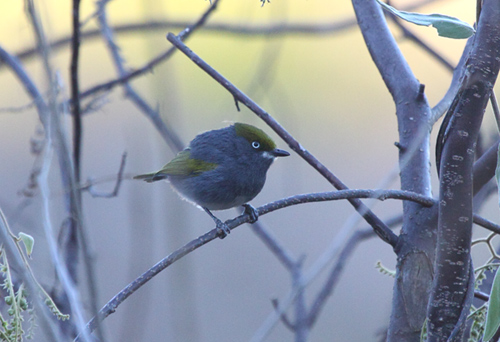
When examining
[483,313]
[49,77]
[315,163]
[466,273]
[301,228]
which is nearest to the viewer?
[49,77]

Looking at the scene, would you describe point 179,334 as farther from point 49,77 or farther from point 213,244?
point 213,244

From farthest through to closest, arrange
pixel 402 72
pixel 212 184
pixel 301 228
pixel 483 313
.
A: pixel 301 228, pixel 212 184, pixel 402 72, pixel 483 313

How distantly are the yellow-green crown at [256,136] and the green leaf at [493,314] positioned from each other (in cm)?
175

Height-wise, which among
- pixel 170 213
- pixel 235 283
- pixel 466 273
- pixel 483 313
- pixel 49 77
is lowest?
pixel 483 313

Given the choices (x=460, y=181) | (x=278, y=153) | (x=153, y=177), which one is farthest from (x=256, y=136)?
(x=460, y=181)

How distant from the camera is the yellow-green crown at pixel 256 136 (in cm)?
290

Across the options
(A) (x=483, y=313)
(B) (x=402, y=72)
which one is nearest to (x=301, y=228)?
(B) (x=402, y=72)

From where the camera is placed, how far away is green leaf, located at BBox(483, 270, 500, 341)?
3.96ft

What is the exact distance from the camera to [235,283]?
4.30m

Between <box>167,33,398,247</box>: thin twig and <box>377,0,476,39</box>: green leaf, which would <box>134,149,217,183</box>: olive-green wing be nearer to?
<box>167,33,398,247</box>: thin twig

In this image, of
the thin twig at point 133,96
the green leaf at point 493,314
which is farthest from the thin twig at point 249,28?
the green leaf at point 493,314

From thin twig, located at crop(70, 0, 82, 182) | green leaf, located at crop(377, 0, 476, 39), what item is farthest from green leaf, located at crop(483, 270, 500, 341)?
thin twig, located at crop(70, 0, 82, 182)

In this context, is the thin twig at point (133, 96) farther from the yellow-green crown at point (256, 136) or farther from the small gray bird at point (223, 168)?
the yellow-green crown at point (256, 136)

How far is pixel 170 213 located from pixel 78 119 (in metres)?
0.99
